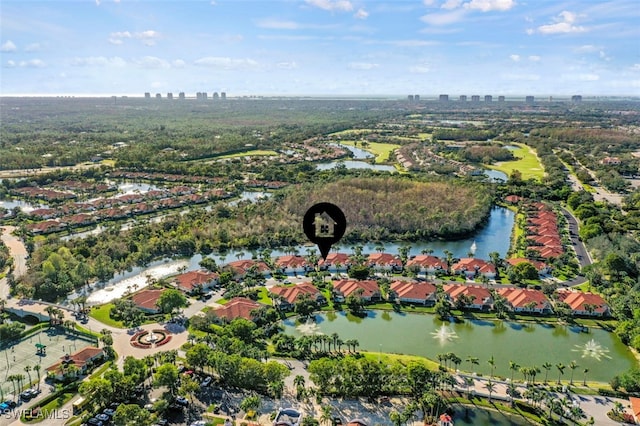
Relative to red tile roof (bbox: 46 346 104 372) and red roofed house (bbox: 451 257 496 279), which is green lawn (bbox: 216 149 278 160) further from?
red tile roof (bbox: 46 346 104 372)

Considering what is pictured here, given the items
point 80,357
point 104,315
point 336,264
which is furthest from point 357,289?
point 80,357

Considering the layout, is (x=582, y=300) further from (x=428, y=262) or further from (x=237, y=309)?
(x=237, y=309)

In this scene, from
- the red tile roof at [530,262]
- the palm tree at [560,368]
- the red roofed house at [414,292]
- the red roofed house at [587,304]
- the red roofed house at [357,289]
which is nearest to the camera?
the palm tree at [560,368]

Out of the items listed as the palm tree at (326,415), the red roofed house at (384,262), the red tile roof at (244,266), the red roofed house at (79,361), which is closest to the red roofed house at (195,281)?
the red tile roof at (244,266)

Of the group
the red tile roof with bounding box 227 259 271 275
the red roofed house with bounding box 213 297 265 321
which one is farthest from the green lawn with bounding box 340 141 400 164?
the red roofed house with bounding box 213 297 265 321

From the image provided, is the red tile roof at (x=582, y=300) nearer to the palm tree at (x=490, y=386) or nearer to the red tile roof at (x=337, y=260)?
the palm tree at (x=490, y=386)

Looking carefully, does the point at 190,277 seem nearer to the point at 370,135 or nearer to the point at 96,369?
the point at 96,369
